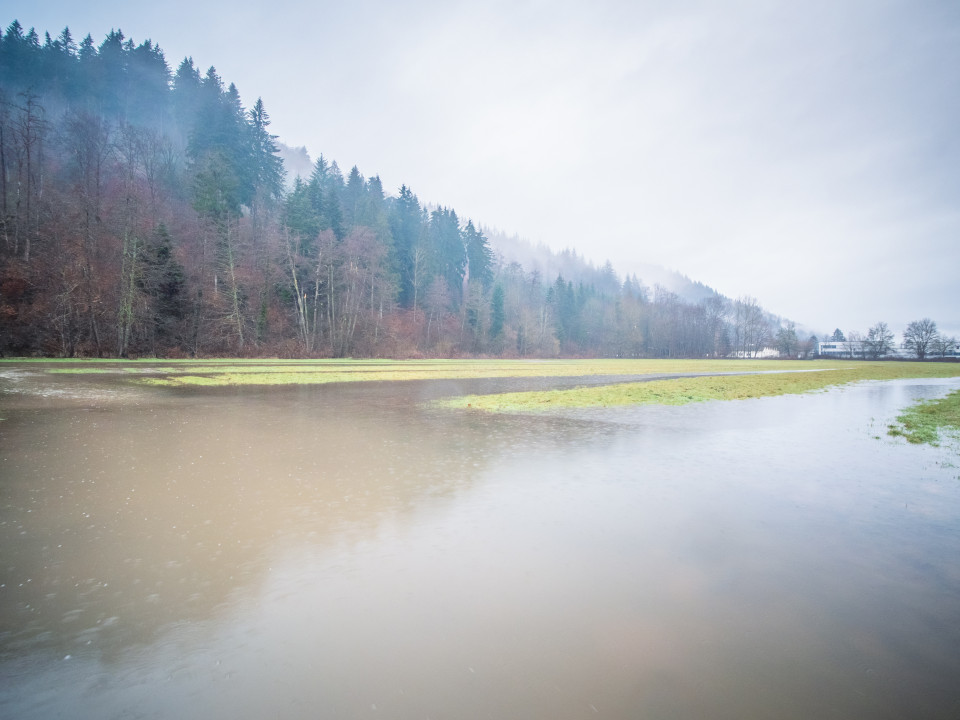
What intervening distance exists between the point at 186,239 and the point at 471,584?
185 ft

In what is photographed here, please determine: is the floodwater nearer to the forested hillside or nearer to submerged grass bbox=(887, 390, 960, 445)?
submerged grass bbox=(887, 390, 960, 445)

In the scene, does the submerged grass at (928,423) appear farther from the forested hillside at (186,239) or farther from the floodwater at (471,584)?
the forested hillside at (186,239)

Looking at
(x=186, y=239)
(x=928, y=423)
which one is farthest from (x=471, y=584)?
(x=186, y=239)

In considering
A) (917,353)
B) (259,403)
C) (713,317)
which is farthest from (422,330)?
(917,353)

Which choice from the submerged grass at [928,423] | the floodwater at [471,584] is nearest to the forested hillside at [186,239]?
the floodwater at [471,584]

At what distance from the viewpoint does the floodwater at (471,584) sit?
3.02m

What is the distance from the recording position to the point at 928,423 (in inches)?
580

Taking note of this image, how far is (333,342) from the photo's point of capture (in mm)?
53719

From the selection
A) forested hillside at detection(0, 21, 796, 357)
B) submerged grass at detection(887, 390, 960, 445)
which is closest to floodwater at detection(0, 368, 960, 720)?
submerged grass at detection(887, 390, 960, 445)

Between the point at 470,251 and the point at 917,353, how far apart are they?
384ft

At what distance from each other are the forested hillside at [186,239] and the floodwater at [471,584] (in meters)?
38.6

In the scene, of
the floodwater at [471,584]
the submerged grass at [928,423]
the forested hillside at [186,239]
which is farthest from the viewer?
the forested hillside at [186,239]

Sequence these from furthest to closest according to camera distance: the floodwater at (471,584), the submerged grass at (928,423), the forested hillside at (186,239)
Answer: the forested hillside at (186,239)
the submerged grass at (928,423)
the floodwater at (471,584)

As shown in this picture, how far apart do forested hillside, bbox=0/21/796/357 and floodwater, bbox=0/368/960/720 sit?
38.6m
